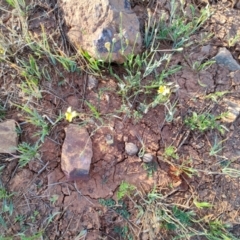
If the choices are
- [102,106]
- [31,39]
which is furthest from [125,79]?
[31,39]

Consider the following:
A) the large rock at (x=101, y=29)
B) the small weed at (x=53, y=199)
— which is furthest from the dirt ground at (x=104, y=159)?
the large rock at (x=101, y=29)

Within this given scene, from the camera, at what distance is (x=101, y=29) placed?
2217 mm

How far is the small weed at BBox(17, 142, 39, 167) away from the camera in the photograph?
212 centimetres

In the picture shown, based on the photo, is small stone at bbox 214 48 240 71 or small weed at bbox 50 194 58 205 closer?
small weed at bbox 50 194 58 205

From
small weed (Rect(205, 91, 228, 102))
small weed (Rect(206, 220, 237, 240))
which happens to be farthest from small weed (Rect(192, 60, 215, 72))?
small weed (Rect(206, 220, 237, 240))

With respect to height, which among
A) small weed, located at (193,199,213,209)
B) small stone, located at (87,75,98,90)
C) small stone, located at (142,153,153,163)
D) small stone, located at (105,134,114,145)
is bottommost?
small weed, located at (193,199,213,209)

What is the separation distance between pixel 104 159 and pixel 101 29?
83 centimetres

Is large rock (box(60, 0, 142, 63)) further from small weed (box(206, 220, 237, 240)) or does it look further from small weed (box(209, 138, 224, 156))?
small weed (box(206, 220, 237, 240))

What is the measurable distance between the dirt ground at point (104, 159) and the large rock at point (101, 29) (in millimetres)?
153

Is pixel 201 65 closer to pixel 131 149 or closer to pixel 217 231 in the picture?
pixel 131 149

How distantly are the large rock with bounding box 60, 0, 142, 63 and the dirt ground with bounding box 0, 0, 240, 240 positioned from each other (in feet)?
0.50

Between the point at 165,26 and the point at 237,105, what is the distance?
742 millimetres

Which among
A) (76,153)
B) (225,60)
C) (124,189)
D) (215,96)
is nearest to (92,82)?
(76,153)

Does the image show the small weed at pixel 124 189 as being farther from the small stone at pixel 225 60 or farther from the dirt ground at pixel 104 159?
the small stone at pixel 225 60
